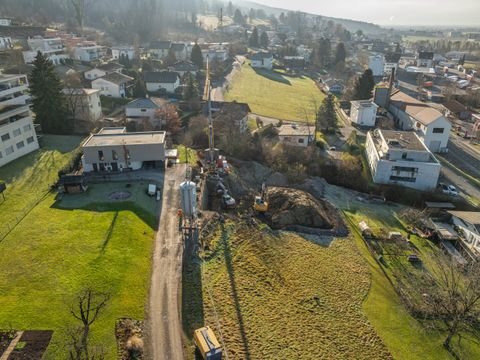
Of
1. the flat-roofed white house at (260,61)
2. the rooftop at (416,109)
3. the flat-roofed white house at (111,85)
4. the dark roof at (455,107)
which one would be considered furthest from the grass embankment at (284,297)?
the flat-roofed white house at (260,61)

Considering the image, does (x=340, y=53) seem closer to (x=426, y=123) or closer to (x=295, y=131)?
(x=426, y=123)

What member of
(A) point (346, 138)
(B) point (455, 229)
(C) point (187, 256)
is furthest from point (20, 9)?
(B) point (455, 229)

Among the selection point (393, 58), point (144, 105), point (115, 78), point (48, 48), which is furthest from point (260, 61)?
point (144, 105)

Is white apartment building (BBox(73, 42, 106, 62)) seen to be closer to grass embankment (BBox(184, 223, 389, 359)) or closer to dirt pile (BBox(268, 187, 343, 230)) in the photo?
dirt pile (BBox(268, 187, 343, 230))

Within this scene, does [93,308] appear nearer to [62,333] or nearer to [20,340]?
[62,333]

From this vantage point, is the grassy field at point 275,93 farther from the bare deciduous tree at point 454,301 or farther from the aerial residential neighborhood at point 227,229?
the bare deciduous tree at point 454,301
